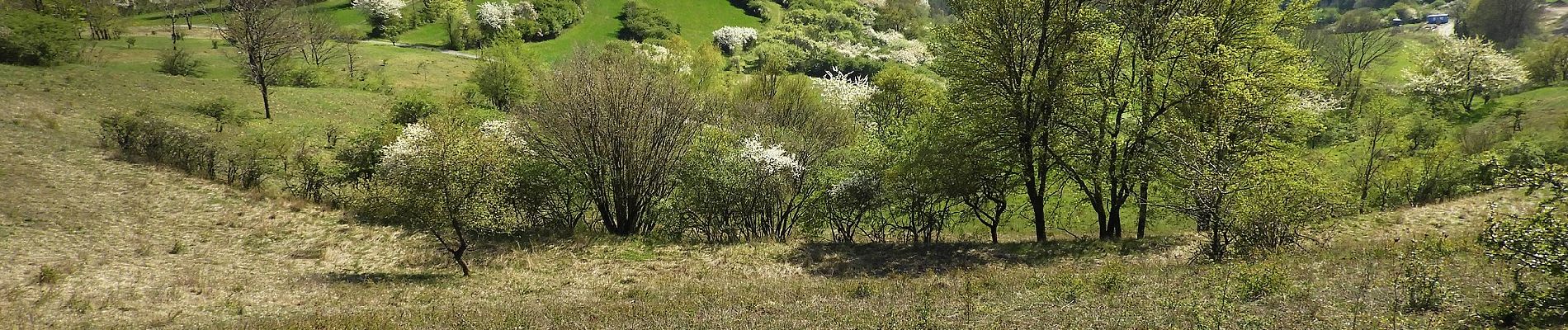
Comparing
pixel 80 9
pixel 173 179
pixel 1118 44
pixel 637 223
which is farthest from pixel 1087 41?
pixel 80 9

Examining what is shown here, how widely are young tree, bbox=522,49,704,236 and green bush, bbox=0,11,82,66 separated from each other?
3833cm

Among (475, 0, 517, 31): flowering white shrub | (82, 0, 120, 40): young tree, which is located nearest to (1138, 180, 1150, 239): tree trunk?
(82, 0, 120, 40): young tree

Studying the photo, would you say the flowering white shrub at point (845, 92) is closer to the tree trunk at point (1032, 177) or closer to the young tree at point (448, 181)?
the tree trunk at point (1032, 177)

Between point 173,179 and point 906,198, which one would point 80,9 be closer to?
point 173,179

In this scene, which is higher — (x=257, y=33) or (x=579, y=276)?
(x=257, y=33)

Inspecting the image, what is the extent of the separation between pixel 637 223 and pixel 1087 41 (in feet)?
62.2

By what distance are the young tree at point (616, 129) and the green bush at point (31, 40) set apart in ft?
126

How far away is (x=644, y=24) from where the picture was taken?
111m

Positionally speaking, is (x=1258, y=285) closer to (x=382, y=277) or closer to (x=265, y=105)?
(x=382, y=277)

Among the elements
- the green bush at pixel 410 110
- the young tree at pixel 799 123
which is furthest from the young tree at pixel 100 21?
the young tree at pixel 799 123

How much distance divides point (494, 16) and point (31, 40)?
170ft

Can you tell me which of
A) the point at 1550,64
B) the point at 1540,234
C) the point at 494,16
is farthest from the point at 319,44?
the point at 1550,64

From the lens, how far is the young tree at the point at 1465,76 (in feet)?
190

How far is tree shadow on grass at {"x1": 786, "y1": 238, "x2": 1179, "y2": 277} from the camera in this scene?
19156 mm
